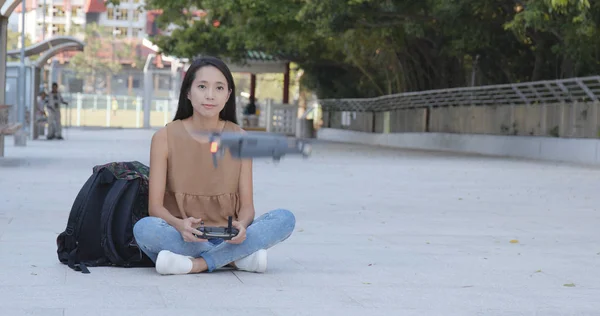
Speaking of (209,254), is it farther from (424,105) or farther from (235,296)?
(424,105)

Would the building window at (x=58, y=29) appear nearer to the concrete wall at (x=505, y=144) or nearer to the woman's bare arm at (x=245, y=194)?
the concrete wall at (x=505, y=144)

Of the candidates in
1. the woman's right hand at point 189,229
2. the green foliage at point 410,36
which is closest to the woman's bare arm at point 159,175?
the woman's right hand at point 189,229

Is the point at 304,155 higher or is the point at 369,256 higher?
the point at 304,155

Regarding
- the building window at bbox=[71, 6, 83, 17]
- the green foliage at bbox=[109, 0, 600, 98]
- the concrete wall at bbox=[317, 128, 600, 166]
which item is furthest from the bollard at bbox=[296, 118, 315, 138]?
the building window at bbox=[71, 6, 83, 17]

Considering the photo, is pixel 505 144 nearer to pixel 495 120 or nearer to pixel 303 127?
pixel 495 120

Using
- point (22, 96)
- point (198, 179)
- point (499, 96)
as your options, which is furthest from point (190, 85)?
point (499, 96)

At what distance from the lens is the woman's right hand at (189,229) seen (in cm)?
681

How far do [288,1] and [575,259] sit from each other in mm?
24441

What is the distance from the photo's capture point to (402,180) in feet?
64.7

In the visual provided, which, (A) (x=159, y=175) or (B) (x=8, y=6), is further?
(B) (x=8, y=6)

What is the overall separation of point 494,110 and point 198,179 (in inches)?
1234

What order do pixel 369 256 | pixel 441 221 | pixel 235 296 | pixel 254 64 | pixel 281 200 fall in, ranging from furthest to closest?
pixel 254 64 < pixel 281 200 < pixel 441 221 < pixel 369 256 < pixel 235 296

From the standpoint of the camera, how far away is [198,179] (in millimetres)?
7102

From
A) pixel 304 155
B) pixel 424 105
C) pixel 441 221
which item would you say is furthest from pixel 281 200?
pixel 424 105
